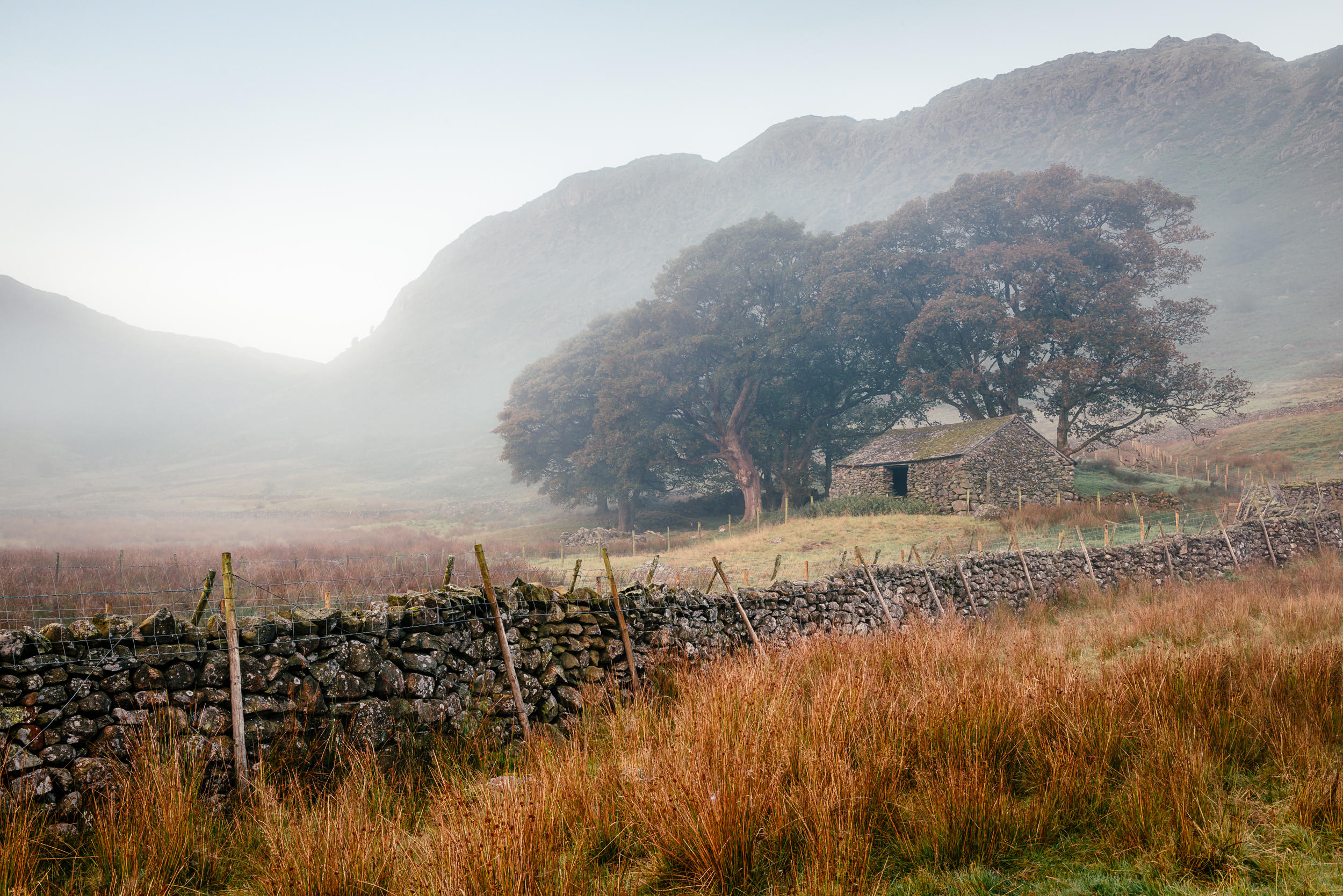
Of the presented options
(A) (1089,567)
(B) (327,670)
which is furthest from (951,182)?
(B) (327,670)

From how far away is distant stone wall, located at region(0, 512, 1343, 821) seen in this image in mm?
3686

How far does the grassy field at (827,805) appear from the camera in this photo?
282cm

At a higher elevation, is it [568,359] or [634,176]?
[634,176]

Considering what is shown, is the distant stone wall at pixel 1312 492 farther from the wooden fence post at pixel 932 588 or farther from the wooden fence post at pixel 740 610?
the wooden fence post at pixel 740 610

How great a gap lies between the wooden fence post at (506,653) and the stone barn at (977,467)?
22.9 m

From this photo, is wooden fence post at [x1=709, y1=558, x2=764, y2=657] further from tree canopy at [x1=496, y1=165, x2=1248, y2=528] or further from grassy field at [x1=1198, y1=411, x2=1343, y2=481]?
grassy field at [x1=1198, y1=411, x2=1343, y2=481]

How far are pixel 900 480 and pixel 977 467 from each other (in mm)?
4597

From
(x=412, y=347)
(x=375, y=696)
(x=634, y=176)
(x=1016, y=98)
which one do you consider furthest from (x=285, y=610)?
(x=634, y=176)

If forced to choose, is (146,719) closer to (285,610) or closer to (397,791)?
(285,610)

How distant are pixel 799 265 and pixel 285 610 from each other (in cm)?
3538

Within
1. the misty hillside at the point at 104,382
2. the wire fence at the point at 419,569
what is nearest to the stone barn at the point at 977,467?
the wire fence at the point at 419,569

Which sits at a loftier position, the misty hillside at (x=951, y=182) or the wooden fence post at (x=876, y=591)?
the misty hillside at (x=951, y=182)

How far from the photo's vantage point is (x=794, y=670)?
17.8 feet

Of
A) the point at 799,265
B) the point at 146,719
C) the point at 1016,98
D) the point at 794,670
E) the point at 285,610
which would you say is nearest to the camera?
the point at 146,719
